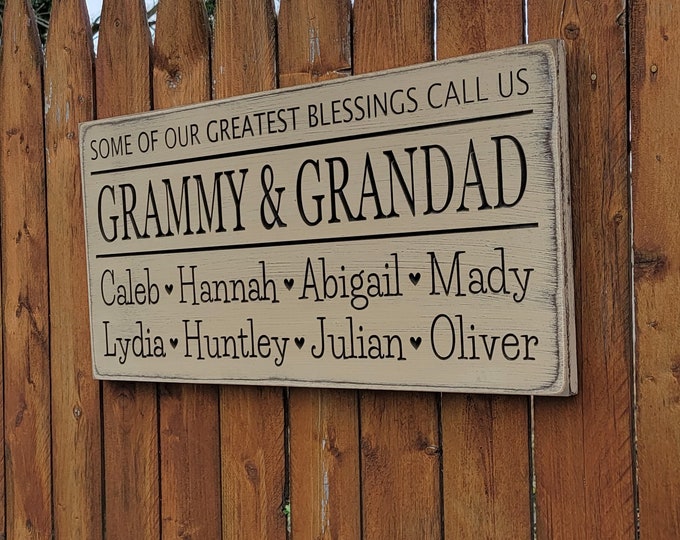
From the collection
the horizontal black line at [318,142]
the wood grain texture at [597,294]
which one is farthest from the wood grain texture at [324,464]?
the horizontal black line at [318,142]

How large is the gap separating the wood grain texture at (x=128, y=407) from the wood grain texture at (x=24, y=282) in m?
0.25

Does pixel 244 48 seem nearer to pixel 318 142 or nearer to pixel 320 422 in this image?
pixel 318 142

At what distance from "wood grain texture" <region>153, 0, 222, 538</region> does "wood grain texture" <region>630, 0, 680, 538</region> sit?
1.00 metres

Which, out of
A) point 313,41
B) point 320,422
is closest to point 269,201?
point 313,41

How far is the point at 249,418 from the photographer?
76.7 inches

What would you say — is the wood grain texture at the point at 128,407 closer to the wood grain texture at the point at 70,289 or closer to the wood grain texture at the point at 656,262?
the wood grain texture at the point at 70,289

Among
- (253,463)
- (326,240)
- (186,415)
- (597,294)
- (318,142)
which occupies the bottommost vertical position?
(253,463)

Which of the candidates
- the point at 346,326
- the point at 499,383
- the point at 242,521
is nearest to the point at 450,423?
the point at 499,383

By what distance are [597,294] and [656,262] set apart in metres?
0.12

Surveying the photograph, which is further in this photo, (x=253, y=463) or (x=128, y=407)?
(x=128, y=407)

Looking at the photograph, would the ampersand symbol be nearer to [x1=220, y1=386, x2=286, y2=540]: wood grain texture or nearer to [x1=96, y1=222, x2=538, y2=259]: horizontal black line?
[x1=96, y1=222, x2=538, y2=259]: horizontal black line

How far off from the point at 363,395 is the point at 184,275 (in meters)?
0.52

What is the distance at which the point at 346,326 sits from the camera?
1737 mm

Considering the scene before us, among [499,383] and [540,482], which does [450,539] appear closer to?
[540,482]
